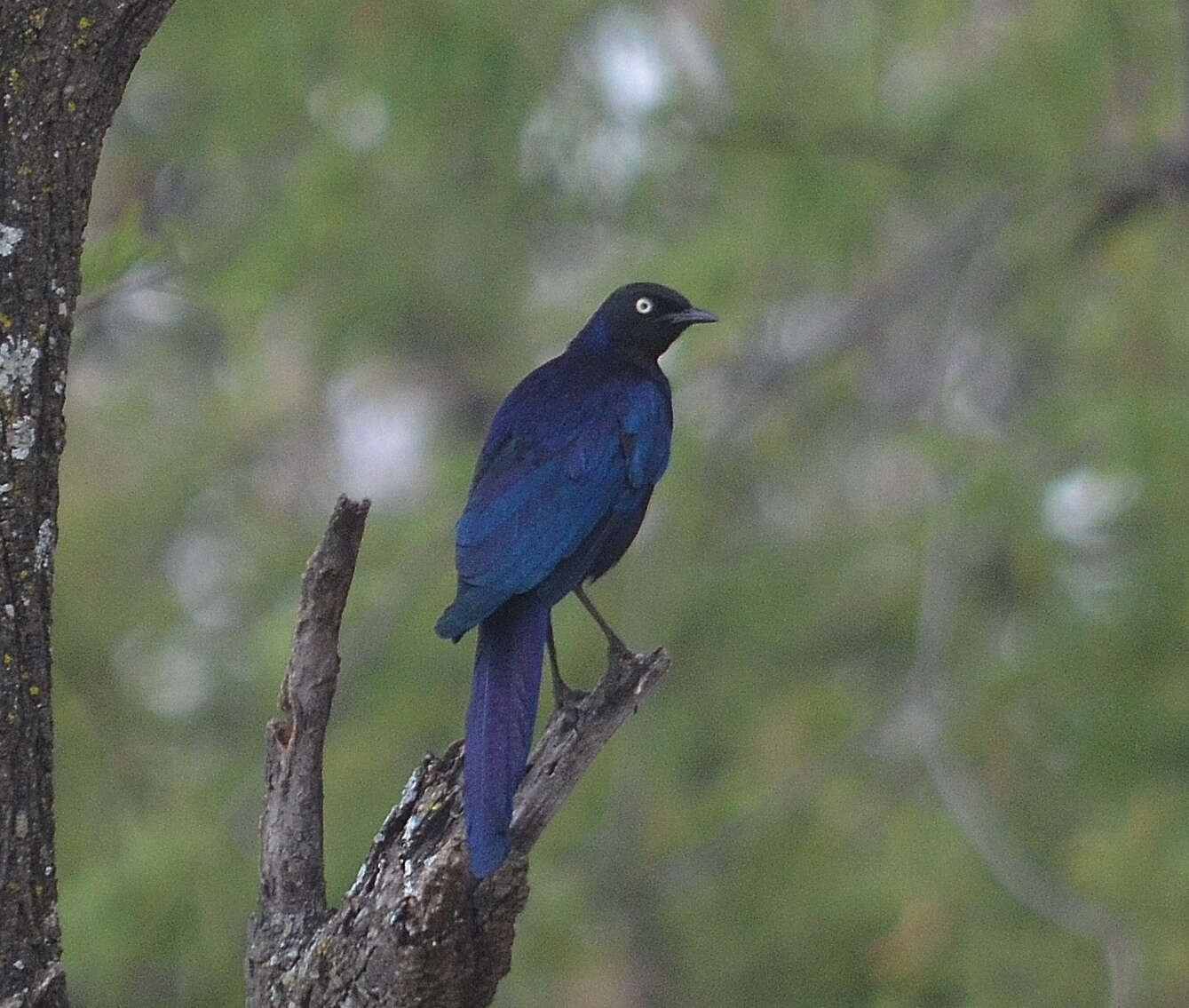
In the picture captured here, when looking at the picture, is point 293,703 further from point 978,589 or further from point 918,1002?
point 978,589

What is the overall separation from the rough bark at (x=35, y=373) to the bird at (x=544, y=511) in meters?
0.61

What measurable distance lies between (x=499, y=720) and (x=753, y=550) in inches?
206

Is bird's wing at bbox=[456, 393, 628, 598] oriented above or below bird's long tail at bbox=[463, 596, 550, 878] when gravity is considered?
above

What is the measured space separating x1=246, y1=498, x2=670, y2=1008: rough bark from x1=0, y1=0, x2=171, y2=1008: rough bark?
34 cm

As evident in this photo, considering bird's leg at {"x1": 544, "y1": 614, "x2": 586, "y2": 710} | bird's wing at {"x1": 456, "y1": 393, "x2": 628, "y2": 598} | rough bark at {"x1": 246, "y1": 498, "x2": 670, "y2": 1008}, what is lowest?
rough bark at {"x1": 246, "y1": 498, "x2": 670, "y2": 1008}

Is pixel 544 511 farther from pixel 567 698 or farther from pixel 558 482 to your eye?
pixel 567 698

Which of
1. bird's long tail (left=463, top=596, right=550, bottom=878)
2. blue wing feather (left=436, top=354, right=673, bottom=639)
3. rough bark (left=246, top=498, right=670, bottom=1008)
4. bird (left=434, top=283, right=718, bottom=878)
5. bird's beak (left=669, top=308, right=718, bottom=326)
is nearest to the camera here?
rough bark (left=246, top=498, right=670, bottom=1008)

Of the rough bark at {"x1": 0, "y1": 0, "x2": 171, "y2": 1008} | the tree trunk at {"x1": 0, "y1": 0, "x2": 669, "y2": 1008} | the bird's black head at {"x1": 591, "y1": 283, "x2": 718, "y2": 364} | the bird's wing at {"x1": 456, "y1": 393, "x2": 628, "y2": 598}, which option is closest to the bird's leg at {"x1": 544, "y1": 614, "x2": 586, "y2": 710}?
the bird's wing at {"x1": 456, "y1": 393, "x2": 628, "y2": 598}

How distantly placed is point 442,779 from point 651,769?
5151 millimetres

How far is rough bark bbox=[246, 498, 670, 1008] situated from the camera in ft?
8.34

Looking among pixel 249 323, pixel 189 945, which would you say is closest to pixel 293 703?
pixel 189 945

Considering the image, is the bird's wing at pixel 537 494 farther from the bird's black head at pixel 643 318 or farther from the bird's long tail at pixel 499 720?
the bird's black head at pixel 643 318

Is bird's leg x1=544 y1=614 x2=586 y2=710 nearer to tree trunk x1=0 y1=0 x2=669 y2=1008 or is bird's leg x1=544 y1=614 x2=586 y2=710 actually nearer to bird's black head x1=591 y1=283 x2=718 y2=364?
tree trunk x1=0 y1=0 x2=669 y2=1008

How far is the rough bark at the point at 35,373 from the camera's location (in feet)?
8.37
